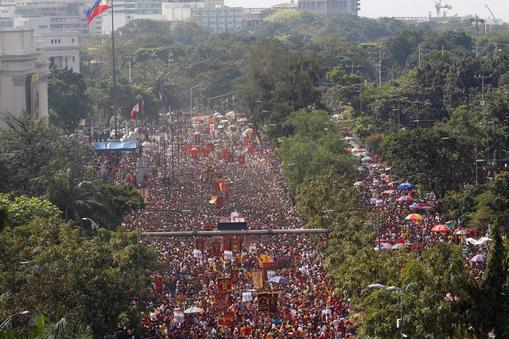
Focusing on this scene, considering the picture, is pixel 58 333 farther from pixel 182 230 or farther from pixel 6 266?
pixel 182 230

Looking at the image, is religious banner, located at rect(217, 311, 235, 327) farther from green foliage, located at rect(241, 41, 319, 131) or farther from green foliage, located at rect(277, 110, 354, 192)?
green foliage, located at rect(241, 41, 319, 131)

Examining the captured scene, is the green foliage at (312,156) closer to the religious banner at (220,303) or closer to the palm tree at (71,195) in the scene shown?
the palm tree at (71,195)

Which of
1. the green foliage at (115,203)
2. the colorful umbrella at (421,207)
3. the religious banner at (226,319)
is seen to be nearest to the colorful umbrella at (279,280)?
the religious banner at (226,319)

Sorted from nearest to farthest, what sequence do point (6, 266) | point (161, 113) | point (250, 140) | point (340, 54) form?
point (6, 266)
point (250, 140)
point (161, 113)
point (340, 54)

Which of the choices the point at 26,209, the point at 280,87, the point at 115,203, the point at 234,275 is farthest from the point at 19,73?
the point at 234,275

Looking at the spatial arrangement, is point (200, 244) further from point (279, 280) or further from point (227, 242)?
point (279, 280)

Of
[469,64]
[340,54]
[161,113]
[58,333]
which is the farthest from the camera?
[340,54]

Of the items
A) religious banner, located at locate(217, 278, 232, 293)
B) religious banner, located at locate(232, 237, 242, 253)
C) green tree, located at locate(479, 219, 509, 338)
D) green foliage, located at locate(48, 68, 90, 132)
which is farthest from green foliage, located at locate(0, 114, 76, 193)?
green foliage, located at locate(48, 68, 90, 132)

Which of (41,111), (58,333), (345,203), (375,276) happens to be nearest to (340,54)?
(41,111)
